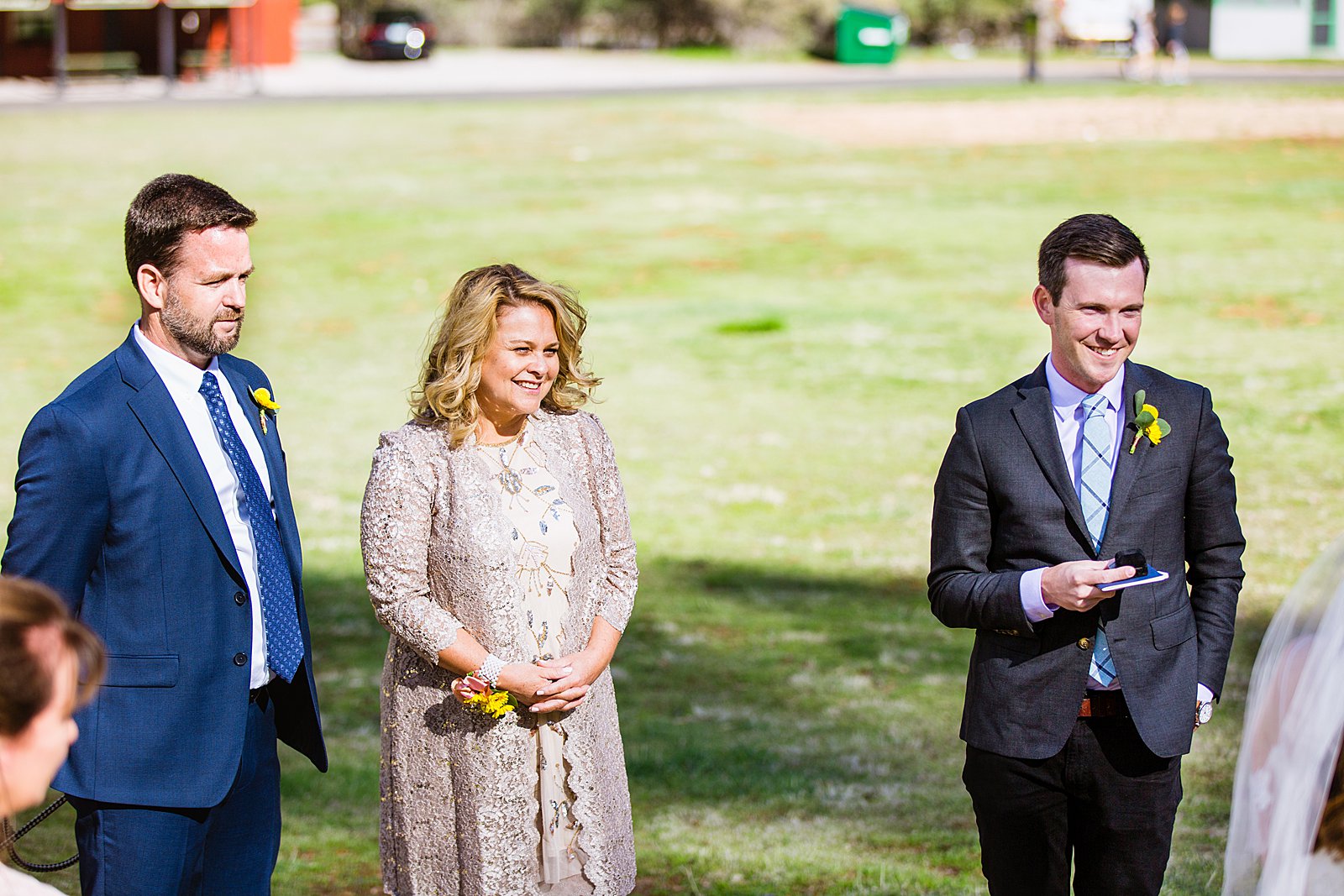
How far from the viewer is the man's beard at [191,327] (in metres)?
3.96

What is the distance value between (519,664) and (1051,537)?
4.83ft

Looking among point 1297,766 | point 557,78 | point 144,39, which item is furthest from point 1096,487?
point 144,39

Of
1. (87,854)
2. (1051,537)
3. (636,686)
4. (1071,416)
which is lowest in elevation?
(636,686)

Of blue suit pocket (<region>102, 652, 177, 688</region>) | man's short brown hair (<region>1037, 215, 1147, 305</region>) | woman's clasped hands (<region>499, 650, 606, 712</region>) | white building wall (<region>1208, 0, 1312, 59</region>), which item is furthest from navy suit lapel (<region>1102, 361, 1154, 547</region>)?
white building wall (<region>1208, 0, 1312, 59</region>)

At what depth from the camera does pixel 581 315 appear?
14.9 feet

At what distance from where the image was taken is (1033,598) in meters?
3.85

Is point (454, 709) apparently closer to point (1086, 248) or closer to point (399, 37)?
point (1086, 248)

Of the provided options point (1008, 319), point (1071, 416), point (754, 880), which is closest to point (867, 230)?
point (1008, 319)

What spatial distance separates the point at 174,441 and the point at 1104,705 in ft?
8.24

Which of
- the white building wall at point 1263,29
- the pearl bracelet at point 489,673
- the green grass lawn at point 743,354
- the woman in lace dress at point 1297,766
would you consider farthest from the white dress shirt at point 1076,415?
the white building wall at point 1263,29

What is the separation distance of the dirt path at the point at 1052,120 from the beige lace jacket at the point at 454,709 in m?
29.4

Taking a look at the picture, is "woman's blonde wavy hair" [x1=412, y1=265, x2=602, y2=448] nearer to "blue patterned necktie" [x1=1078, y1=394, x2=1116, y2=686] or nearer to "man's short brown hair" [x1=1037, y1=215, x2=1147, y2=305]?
"man's short brown hair" [x1=1037, y1=215, x2=1147, y2=305]

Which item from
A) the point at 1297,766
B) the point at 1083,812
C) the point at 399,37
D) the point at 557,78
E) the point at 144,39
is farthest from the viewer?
the point at 399,37

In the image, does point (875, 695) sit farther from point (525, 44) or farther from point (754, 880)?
point (525, 44)
